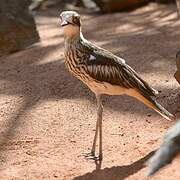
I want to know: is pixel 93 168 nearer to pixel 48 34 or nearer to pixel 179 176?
pixel 179 176

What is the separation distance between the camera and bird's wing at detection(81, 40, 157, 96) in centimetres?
307

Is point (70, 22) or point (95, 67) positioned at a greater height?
point (70, 22)

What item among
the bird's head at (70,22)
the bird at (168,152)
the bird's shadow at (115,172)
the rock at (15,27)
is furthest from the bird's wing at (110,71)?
the rock at (15,27)

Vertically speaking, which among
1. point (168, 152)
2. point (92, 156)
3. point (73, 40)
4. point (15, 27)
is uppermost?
point (168, 152)

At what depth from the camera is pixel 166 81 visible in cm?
459

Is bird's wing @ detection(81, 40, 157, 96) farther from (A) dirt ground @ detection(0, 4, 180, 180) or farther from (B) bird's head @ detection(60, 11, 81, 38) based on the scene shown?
(A) dirt ground @ detection(0, 4, 180, 180)

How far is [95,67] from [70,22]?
329 mm

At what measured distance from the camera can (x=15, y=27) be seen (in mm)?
6727

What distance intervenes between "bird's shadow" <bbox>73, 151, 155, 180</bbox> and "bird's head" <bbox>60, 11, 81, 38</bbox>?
902mm

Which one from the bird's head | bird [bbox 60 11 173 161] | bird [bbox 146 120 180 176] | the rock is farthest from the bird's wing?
the rock

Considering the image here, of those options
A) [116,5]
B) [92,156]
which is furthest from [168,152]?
[116,5]

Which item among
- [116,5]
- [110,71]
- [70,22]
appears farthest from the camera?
[116,5]

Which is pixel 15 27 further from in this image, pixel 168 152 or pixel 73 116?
pixel 168 152

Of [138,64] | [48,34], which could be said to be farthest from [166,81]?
[48,34]
